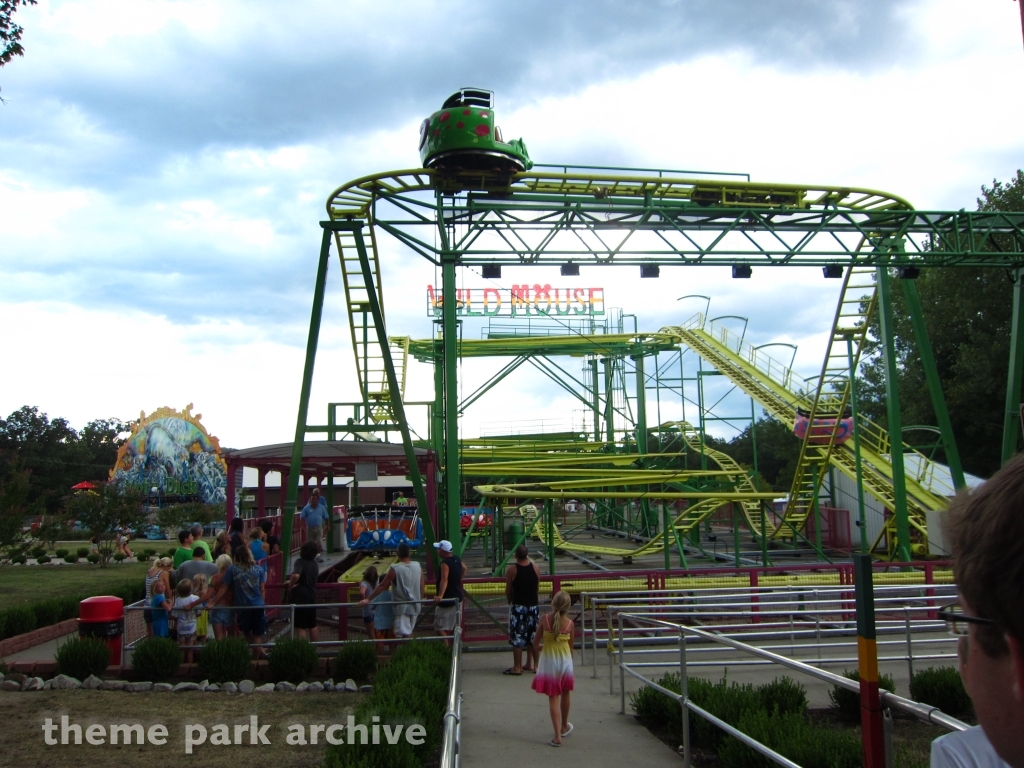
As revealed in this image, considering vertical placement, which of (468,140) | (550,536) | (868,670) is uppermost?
(468,140)

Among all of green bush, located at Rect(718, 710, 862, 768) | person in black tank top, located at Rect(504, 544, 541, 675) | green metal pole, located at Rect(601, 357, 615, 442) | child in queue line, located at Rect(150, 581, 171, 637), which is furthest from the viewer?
green metal pole, located at Rect(601, 357, 615, 442)

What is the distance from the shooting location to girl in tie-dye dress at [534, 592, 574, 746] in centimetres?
755

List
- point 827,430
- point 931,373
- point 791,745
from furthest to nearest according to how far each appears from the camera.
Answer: point 827,430, point 931,373, point 791,745

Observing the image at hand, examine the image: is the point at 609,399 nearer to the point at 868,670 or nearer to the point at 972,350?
the point at 972,350

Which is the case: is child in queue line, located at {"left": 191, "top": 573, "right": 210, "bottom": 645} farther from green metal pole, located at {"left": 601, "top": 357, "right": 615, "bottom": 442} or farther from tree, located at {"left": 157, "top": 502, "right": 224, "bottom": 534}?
tree, located at {"left": 157, "top": 502, "right": 224, "bottom": 534}

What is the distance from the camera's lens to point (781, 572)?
14938mm

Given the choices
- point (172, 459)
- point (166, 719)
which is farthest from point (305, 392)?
point (172, 459)

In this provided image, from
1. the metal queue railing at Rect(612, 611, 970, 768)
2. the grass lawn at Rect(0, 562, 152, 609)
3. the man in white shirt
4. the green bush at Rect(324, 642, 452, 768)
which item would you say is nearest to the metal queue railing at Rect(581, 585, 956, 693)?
the metal queue railing at Rect(612, 611, 970, 768)

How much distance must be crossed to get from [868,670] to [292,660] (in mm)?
8282

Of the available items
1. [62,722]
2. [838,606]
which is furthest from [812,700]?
[62,722]

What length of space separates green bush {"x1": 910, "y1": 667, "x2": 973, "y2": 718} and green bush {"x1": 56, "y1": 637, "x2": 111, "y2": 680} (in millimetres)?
9239

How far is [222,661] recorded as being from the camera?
10023 mm

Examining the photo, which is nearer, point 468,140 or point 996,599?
point 996,599

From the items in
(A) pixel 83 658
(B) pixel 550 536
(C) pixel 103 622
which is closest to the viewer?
(A) pixel 83 658
